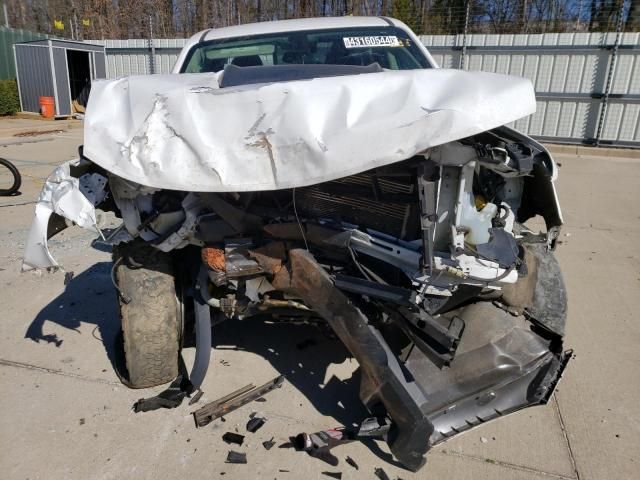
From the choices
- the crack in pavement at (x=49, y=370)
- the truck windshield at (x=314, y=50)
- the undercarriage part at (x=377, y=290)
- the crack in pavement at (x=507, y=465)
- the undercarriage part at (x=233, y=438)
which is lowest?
the crack in pavement at (x=49, y=370)

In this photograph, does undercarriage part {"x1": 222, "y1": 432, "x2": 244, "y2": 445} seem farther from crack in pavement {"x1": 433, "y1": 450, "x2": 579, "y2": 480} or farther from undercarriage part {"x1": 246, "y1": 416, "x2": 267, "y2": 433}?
crack in pavement {"x1": 433, "y1": 450, "x2": 579, "y2": 480}

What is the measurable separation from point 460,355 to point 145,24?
20.7 metres

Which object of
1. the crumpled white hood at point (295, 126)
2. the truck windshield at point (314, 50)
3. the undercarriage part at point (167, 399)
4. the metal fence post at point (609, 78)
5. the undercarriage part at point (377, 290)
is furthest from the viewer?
the metal fence post at point (609, 78)

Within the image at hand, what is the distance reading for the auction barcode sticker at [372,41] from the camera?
3.69 m

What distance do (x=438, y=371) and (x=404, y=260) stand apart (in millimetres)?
595

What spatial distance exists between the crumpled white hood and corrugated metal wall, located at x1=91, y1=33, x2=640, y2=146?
10.9 meters

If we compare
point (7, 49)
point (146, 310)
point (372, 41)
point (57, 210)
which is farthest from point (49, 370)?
point (7, 49)

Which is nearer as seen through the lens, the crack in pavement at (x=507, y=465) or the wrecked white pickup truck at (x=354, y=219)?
the wrecked white pickup truck at (x=354, y=219)

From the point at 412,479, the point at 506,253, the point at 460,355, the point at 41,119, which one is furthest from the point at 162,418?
the point at 41,119

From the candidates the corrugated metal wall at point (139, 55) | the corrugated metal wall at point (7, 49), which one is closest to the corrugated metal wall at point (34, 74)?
the corrugated metal wall at point (139, 55)

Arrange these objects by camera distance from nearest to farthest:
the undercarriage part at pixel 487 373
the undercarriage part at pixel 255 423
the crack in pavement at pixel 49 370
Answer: the undercarriage part at pixel 487 373, the undercarriage part at pixel 255 423, the crack in pavement at pixel 49 370

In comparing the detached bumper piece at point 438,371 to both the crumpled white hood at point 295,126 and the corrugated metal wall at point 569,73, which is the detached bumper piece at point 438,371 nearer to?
the crumpled white hood at point 295,126

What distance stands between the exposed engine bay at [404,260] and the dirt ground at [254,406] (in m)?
0.27

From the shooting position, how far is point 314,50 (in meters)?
3.69
